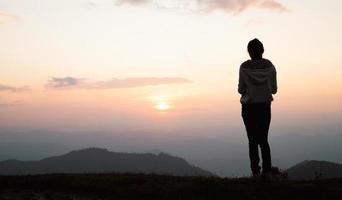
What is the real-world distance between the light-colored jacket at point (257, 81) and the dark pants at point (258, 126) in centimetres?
19

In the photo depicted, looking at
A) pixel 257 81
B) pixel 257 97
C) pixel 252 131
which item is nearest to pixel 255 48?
pixel 257 81

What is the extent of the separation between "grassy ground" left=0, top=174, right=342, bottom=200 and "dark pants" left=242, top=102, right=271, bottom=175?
0.64 metres

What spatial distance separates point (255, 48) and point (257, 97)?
4.20 feet

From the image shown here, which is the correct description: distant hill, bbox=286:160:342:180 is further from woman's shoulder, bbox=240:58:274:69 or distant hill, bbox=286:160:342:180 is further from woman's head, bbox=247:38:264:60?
woman's head, bbox=247:38:264:60

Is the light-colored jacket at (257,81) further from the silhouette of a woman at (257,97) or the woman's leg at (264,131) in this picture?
the woman's leg at (264,131)

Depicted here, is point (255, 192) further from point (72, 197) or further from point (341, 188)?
point (72, 197)

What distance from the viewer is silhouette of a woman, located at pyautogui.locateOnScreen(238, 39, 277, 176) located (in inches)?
454

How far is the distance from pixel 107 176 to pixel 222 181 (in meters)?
3.71

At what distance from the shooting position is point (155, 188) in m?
11.1

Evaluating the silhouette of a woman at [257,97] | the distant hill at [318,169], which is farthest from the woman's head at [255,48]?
the distant hill at [318,169]

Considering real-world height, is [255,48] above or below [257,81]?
above

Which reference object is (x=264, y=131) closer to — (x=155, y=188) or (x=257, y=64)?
(x=257, y=64)

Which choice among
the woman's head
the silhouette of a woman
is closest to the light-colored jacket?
the silhouette of a woman

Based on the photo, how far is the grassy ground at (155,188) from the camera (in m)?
10.0
